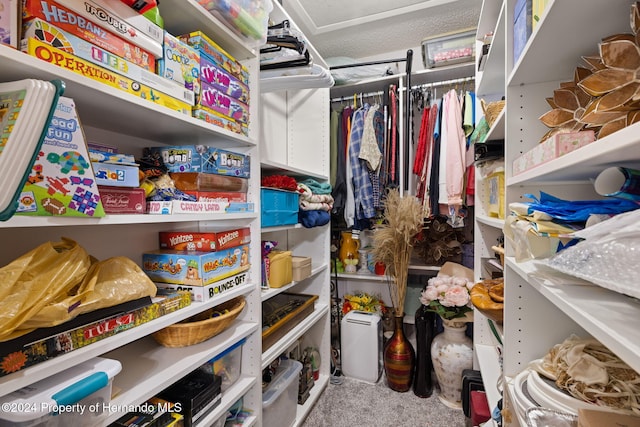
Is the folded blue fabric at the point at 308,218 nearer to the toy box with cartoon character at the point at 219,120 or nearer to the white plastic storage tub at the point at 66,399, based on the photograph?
the toy box with cartoon character at the point at 219,120

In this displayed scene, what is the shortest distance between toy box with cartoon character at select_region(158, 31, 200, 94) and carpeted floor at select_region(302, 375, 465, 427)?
6.06 feet

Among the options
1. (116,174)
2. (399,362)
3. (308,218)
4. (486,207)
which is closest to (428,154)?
(486,207)

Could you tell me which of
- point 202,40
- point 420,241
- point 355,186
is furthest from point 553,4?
point 420,241

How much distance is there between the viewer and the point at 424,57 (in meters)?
2.18

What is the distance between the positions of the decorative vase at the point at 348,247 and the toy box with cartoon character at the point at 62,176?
1970 mm

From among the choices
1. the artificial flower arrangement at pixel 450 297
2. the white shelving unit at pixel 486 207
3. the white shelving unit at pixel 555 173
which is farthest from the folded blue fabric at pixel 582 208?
the artificial flower arrangement at pixel 450 297

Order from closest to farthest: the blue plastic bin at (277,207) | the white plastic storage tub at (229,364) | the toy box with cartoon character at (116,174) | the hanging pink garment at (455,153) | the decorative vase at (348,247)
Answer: the toy box with cartoon character at (116,174), the white plastic storage tub at (229,364), the blue plastic bin at (277,207), the hanging pink garment at (455,153), the decorative vase at (348,247)

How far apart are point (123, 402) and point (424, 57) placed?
8.30 feet

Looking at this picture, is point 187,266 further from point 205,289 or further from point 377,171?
point 377,171

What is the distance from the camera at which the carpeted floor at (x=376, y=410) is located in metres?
1.69

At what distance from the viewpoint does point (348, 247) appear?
8.06 feet

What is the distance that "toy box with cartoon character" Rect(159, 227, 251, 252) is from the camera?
1005 mm

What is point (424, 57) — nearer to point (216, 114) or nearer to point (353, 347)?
point (216, 114)

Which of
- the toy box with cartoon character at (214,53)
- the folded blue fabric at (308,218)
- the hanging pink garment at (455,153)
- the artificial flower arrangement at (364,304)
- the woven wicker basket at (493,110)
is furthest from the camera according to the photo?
the artificial flower arrangement at (364,304)
